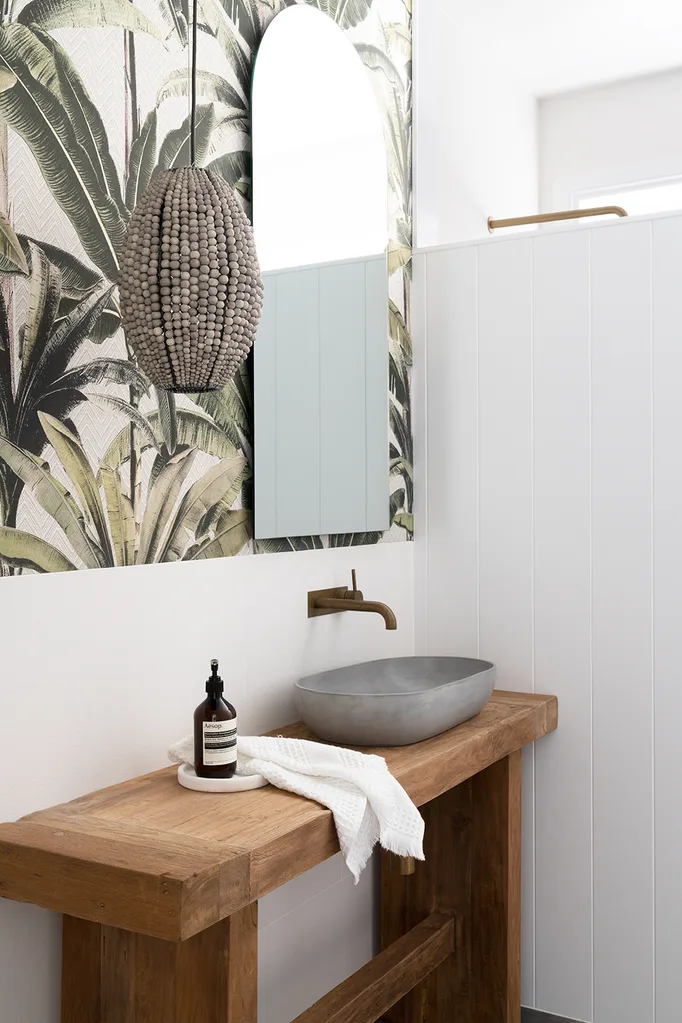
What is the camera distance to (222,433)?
198cm

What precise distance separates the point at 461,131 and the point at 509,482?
1176 millimetres

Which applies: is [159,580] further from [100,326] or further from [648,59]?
[648,59]

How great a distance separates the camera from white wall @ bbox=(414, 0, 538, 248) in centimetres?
277

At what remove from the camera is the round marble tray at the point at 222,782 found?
1.62m

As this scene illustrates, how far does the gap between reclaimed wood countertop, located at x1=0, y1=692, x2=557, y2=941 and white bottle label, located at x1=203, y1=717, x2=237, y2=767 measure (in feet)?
0.19

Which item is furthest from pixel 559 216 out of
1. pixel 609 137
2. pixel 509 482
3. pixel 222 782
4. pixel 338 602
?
pixel 222 782

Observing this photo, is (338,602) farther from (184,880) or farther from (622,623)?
(184,880)

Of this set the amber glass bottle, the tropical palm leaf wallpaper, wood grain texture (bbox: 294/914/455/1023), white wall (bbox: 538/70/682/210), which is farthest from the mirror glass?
white wall (bbox: 538/70/682/210)

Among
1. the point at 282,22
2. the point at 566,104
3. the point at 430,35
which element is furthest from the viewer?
the point at 566,104

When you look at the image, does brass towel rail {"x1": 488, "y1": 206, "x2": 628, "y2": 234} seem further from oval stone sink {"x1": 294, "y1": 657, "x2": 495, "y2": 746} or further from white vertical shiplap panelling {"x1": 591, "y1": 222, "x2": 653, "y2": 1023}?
oval stone sink {"x1": 294, "y1": 657, "x2": 495, "y2": 746}

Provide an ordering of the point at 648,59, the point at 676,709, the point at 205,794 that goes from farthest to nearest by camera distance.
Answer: the point at 648,59 → the point at 676,709 → the point at 205,794

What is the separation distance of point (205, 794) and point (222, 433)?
0.72 m

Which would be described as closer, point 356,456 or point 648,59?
point 356,456

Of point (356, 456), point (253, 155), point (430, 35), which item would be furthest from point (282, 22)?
point (356, 456)
